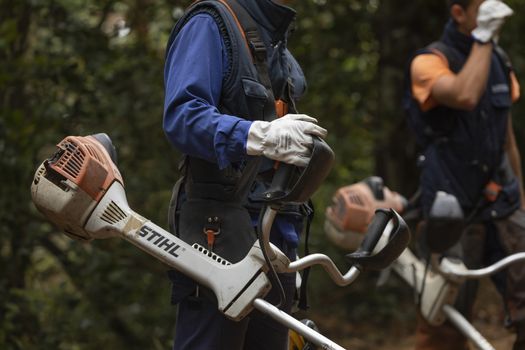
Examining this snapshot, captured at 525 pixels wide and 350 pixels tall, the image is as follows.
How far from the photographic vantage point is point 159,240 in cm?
366

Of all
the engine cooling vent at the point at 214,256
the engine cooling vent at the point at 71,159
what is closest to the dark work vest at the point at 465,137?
the engine cooling vent at the point at 214,256

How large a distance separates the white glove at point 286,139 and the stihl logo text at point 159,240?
461 mm

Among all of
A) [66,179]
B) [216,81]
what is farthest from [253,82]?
[66,179]

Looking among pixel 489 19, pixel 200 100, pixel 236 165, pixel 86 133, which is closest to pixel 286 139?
pixel 200 100

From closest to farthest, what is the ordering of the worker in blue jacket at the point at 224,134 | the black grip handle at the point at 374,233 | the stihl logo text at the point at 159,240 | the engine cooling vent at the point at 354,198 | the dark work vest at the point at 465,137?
the worker in blue jacket at the point at 224,134
the stihl logo text at the point at 159,240
the black grip handle at the point at 374,233
the dark work vest at the point at 465,137
the engine cooling vent at the point at 354,198

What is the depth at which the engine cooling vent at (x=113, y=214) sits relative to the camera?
368 centimetres

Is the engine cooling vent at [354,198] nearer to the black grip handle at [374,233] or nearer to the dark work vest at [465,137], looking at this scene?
the dark work vest at [465,137]

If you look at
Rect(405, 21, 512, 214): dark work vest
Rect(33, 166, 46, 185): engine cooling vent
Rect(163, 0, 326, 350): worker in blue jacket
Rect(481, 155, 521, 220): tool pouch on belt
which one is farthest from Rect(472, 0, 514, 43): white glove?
Rect(33, 166, 46, 185): engine cooling vent

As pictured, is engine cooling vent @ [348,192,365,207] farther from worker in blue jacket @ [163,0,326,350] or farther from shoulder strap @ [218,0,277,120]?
shoulder strap @ [218,0,277,120]

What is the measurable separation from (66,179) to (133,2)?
373cm

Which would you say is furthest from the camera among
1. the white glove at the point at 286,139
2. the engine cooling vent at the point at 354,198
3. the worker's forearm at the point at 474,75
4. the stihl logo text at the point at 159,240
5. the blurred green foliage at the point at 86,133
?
the blurred green foliage at the point at 86,133

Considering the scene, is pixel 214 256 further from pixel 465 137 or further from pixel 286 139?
pixel 465 137

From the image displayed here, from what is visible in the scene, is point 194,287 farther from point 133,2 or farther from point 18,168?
point 133,2

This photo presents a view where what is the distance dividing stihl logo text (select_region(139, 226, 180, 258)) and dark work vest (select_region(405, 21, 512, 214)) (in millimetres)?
2222
